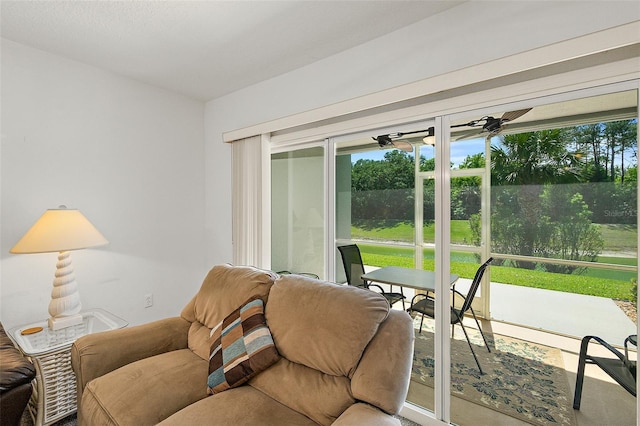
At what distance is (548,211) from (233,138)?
267 cm

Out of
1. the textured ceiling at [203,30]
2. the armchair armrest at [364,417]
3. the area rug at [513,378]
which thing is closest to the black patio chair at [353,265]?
the area rug at [513,378]

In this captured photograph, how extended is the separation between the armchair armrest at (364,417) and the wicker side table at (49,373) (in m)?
1.85

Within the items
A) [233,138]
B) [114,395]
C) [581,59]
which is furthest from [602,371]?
[233,138]

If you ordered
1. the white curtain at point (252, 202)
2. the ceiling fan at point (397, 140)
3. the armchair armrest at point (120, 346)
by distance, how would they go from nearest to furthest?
the armchair armrest at point (120, 346), the ceiling fan at point (397, 140), the white curtain at point (252, 202)

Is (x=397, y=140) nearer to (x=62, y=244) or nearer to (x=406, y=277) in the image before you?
(x=406, y=277)

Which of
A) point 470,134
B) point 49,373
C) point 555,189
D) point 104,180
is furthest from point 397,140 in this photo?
point 49,373

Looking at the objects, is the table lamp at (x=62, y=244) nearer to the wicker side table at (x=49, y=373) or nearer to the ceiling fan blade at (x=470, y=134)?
the wicker side table at (x=49, y=373)

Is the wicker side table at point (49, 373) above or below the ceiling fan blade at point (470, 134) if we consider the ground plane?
below

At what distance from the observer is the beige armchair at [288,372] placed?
125 centimetres

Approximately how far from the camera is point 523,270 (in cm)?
174

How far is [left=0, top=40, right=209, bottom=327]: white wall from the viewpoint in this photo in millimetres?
2160

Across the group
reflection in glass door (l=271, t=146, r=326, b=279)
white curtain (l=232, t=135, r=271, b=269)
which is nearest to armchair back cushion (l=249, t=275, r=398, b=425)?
reflection in glass door (l=271, t=146, r=326, b=279)

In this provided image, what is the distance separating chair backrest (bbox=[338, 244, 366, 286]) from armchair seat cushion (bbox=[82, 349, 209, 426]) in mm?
1267

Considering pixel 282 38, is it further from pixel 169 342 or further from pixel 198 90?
pixel 169 342
